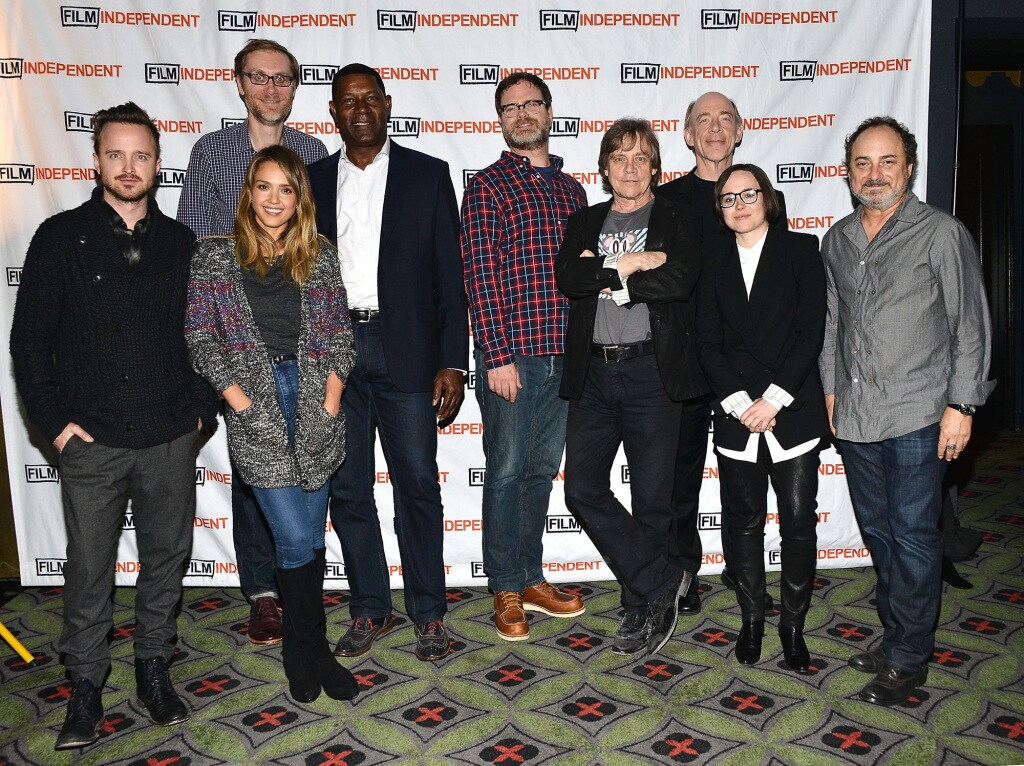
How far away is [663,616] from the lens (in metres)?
3.31

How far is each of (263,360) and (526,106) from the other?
60.1 inches

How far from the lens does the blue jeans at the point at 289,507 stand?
9.13 ft

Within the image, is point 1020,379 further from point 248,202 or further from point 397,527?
point 248,202

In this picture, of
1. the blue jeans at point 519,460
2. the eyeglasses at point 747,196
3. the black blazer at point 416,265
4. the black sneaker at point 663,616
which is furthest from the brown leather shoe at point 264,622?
the eyeglasses at point 747,196

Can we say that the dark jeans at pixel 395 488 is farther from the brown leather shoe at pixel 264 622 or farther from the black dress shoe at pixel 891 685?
the black dress shoe at pixel 891 685

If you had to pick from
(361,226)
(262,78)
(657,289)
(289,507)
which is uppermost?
(262,78)

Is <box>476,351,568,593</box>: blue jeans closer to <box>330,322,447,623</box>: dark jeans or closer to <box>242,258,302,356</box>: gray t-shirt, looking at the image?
<box>330,322,447,623</box>: dark jeans

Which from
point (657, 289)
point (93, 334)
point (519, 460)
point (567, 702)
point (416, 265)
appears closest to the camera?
point (93, 334)

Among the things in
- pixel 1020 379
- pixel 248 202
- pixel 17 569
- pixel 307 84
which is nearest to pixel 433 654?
pixel 248 202

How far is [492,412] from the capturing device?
136 inches

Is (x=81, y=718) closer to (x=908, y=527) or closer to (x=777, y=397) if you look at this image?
(x=777, y=397)

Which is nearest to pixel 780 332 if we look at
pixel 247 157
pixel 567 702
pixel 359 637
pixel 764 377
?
pixel 764 377

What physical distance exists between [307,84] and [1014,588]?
4.04 m

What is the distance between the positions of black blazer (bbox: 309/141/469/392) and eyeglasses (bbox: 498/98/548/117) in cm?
36
